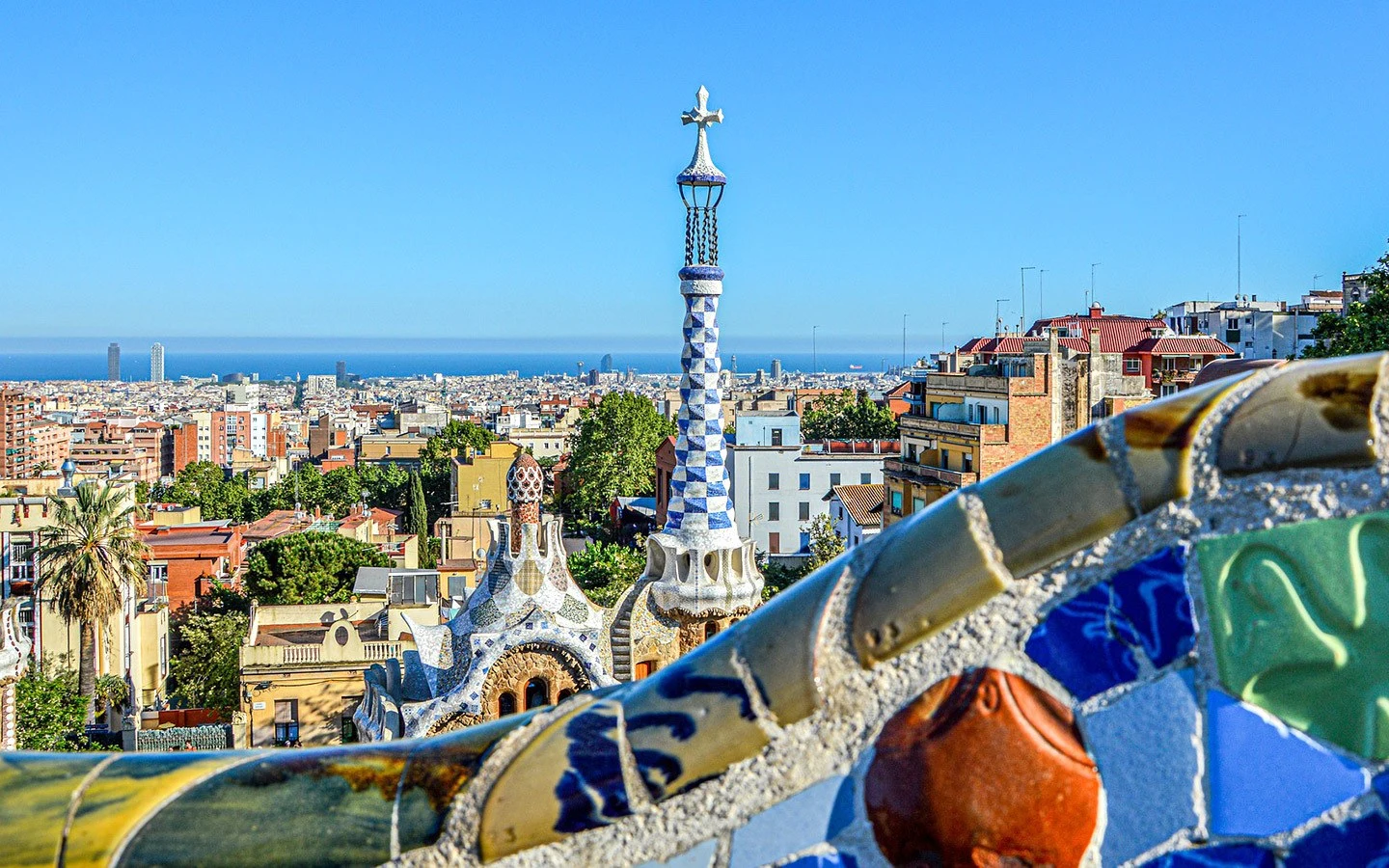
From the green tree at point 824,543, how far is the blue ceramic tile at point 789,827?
2429 cm

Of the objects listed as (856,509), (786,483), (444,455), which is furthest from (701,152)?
(444,455)

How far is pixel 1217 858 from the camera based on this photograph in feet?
4.88

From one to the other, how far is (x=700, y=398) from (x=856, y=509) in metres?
19.8

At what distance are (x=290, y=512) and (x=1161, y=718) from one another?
4657 cm

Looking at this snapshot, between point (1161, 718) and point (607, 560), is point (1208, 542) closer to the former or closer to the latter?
point (1161, 718)

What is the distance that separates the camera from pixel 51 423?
289 ft

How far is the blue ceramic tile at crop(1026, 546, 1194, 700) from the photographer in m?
1.48

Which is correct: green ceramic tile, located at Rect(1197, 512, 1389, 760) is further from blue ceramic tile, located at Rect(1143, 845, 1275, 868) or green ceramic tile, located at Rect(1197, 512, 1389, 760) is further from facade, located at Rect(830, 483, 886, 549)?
facade, located at Rect(830, 483, 886, 549)

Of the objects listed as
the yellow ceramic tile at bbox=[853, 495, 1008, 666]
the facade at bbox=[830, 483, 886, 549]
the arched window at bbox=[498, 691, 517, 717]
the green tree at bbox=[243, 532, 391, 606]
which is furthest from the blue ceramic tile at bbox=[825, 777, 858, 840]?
the green tree at bbox=[243, 532, 391, 606]

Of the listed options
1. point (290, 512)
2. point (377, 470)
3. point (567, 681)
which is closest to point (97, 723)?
point (567, 681)

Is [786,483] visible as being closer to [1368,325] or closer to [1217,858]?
[1368,325]

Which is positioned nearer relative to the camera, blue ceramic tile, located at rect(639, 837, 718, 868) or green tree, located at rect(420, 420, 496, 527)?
blue ceramic tile, located at rect(639, 837, 718, 868)

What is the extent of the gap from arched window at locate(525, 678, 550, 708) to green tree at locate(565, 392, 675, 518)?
1440 inches

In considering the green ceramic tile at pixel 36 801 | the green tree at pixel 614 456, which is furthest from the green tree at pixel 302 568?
the green ceramic tile at pixel 36 801
